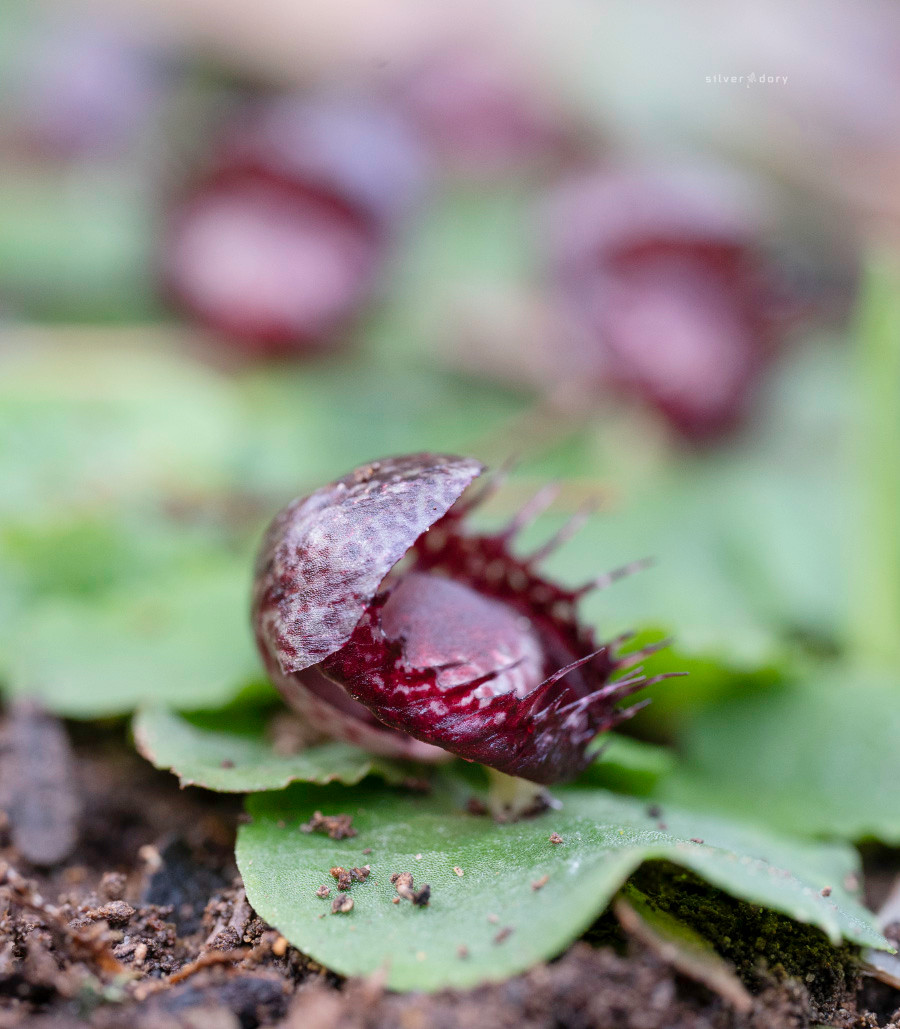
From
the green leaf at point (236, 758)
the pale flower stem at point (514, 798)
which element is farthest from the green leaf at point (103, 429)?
the pale flower stem at point (514, 798)

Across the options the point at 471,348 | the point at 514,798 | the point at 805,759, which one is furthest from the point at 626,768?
the point at 471,348

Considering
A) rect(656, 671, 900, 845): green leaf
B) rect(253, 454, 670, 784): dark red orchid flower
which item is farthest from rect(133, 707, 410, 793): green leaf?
rect(656, 671, 900, 845): green leaf

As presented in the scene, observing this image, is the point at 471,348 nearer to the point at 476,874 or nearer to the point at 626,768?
the point at 626,768

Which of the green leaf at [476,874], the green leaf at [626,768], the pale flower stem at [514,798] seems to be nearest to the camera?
the green leaf at [476,874]

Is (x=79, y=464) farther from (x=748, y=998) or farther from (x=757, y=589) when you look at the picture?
(x=748, y=998)

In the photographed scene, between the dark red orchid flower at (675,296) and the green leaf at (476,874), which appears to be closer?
the green leaf at (476,874)

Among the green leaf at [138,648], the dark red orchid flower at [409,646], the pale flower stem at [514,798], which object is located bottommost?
the green leaf at [138,648]

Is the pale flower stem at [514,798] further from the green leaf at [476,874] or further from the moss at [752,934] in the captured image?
the moss at [752,934]

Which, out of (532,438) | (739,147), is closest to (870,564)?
(532,438)
